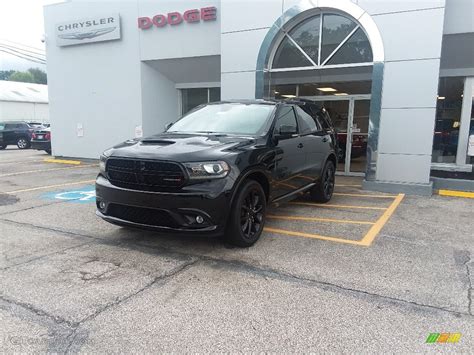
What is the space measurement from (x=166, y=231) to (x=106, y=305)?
116 centimetres

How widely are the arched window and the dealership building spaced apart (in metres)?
0.02

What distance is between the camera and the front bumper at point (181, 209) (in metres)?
4.27

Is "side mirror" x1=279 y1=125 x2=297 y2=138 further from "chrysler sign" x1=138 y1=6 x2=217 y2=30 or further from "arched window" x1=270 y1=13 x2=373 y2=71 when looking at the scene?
"chrysler sign" x1=138 y1=6 x2=217 y2=30

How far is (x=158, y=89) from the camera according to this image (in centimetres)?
1333

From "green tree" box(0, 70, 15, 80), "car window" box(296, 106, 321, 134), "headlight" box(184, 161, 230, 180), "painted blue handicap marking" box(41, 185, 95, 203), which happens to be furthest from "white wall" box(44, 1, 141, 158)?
"green tree" box(0, 70, 15, 80)

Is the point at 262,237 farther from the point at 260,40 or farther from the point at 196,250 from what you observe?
the point at 260,40

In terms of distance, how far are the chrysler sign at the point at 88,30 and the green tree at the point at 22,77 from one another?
86618 mm

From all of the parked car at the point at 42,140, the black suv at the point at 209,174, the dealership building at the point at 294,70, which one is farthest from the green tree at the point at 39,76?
the black suv at the point at 209,174

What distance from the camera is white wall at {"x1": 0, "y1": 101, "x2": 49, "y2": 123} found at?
39094mm

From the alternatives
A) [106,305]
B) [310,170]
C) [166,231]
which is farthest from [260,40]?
[106,305]

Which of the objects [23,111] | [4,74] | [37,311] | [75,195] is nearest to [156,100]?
[75,195]

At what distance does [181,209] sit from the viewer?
168 inches

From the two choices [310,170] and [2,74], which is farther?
[2,74]

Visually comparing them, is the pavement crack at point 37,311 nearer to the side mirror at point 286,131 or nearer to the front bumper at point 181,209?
the front bumper at point 181,209
